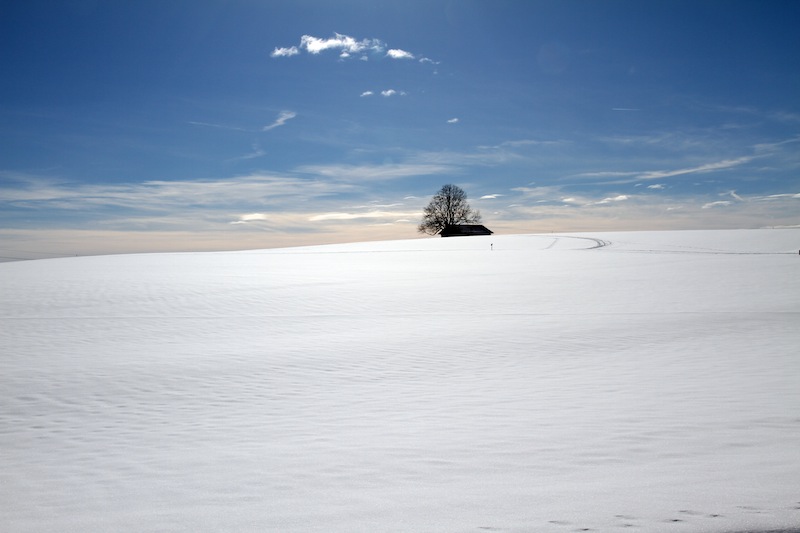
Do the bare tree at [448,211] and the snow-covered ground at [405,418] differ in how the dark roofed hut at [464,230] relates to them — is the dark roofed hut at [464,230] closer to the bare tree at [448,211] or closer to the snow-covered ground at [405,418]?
the bare tree at [448,211]

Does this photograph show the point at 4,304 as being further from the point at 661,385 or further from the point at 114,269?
the point at 661,385

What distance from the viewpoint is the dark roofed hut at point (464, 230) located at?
74.1m

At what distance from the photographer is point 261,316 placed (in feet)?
55.7

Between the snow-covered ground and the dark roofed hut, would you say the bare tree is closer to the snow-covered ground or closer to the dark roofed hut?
the dark roofed hut

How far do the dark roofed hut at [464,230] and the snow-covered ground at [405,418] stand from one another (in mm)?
56083

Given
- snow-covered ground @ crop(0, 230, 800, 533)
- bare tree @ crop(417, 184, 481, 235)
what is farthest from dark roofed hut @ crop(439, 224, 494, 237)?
snow-covered ground @ crop(0, 230, 800, 533)

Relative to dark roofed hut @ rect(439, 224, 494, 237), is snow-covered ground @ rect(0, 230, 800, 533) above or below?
below

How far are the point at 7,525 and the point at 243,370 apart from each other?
5.80m

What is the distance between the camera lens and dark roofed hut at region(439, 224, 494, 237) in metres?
74.1

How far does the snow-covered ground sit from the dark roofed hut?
56083 millimetres

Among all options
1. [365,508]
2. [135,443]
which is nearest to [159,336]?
[135,443]

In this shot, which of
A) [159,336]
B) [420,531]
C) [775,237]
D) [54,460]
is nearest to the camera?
[420,531]

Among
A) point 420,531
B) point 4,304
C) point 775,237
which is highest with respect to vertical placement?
point 775,237

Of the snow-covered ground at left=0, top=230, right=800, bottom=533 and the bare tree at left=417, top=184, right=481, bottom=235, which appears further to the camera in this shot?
the bare tree at left=417, top=184, right=481, bottom=235
